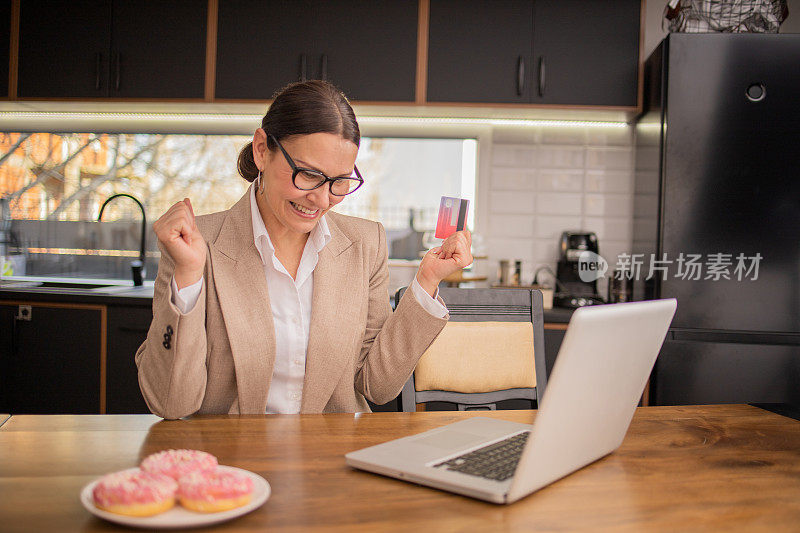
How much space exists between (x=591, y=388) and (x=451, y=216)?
0.65m

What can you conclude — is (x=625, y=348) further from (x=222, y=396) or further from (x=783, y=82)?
(x=783, y=82)

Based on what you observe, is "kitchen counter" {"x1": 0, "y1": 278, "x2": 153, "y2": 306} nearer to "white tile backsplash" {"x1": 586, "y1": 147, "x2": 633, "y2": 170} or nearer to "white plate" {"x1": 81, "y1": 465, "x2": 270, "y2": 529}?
"white tile backsplash" {"x1": 586, "y1": 147, "x2": 633, "y2": 170}

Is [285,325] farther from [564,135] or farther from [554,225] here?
[564,135]

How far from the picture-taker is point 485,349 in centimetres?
169

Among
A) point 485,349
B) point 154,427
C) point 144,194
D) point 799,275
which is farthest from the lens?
point 144,194

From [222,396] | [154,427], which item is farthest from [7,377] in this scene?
[154,427]

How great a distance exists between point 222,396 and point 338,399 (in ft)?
0.84

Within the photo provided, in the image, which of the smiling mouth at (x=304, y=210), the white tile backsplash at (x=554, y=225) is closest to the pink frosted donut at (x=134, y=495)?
the smiling mouth at (x=304, y=210)

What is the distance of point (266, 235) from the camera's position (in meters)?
1.51

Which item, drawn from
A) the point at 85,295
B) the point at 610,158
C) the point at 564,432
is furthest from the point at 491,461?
the point at 610,158

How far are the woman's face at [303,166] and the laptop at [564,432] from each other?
0.56 metres

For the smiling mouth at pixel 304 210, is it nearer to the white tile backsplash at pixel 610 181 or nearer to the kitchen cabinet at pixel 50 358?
the kitchen cabinet at pixel 50 358

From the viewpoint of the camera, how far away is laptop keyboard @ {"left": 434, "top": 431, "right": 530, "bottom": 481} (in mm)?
888

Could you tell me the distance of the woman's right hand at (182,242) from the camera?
1.17m
